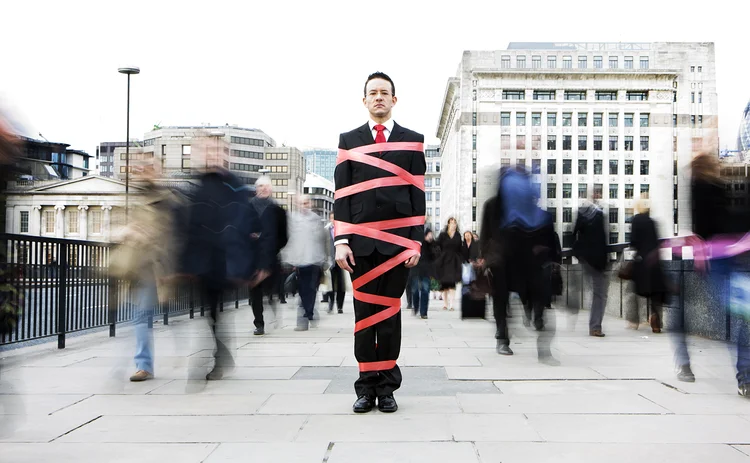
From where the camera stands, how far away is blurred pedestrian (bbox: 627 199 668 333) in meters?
6.79

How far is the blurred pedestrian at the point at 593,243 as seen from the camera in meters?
9.91

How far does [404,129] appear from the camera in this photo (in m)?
5.07

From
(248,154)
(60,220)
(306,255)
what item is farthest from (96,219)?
(306,255)

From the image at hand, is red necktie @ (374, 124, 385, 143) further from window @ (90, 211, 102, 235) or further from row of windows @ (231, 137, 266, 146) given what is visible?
row of windows @ (231, 137, 266, 146)

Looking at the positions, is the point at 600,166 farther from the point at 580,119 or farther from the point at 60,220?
the point at 60,220

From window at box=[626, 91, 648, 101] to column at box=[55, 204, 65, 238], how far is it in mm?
75816

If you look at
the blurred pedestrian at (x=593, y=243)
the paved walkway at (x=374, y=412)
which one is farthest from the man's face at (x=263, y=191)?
the blurred pedestrian at (x=593, y=243)

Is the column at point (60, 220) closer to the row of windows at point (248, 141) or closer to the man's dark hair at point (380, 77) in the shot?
the row of windows at point (248, 141)

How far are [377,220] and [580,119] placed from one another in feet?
330

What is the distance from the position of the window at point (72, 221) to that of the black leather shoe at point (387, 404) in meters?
102

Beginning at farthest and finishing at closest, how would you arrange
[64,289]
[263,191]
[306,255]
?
[306,255] → [263,191] → [64,289]

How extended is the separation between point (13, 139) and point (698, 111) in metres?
107

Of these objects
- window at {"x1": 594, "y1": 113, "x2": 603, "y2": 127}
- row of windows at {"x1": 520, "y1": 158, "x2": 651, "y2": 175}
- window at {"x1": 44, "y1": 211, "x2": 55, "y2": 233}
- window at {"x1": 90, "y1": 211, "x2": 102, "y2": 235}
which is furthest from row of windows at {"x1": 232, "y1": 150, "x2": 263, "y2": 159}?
window at {"x1": 594, "y1": 113, "x2": 603, "y2": 127}

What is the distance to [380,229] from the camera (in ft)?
16.2
